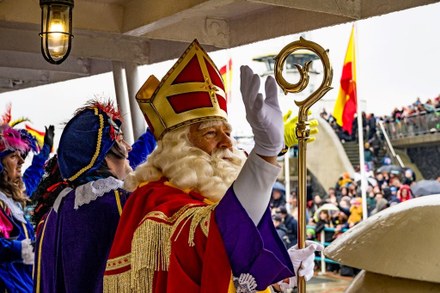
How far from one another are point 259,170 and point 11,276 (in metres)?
3.30

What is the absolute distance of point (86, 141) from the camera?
12.3 feet

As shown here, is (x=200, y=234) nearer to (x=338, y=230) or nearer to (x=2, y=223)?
(x=2, y=223)

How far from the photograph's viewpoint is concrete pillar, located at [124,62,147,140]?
678cm

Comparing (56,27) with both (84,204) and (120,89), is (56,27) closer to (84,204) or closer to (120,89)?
(84,204)

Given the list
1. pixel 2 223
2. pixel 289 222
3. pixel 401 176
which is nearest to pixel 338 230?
pixel 289 222

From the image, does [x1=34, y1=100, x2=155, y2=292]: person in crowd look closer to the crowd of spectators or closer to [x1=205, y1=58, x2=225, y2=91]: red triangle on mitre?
[x1=205, y1=58, x2=225, y2=91]: red triangle on mitre

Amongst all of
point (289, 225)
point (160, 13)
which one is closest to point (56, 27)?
point (160, 13)

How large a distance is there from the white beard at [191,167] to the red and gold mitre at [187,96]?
0.24ft

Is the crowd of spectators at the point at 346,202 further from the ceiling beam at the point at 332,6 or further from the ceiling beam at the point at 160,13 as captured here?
the ceiling beam at the point at 332,6

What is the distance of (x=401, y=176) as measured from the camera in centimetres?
1991

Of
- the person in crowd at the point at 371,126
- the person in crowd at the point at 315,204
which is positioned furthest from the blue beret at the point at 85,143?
the person in crowd at the point at 371,126

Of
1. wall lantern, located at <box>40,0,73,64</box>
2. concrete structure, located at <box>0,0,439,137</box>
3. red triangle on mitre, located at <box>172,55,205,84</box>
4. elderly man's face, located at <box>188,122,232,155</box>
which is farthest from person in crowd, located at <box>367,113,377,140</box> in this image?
elderly man's face, located at <box>188,122,232,155</box>

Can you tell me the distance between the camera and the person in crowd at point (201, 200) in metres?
2.63

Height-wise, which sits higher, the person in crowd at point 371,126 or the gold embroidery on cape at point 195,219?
the person in crowd at point 371,126
